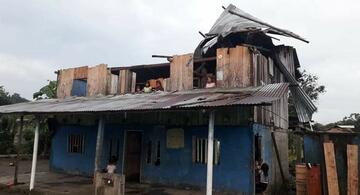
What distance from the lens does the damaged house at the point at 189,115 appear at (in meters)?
10.9

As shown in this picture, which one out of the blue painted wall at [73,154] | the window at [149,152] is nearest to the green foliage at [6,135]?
the blue painted wall at [73,154]

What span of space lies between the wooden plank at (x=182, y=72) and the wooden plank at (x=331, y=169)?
5.91 meters

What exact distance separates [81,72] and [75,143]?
3.67 metres

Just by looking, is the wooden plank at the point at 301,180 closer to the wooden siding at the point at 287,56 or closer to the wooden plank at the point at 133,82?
the wooden siding at the point at 287,56

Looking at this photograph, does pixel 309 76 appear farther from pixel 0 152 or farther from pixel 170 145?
pixel 0 152

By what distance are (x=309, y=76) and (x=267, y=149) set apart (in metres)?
18.3

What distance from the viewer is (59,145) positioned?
1561 cm

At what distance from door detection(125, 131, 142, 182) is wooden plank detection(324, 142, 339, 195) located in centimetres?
718

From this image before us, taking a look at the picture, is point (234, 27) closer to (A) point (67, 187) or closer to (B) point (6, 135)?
(A) point (67, 187)

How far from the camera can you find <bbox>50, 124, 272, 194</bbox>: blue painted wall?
35.5ft

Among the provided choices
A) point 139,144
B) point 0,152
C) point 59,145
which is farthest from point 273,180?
point 0,152

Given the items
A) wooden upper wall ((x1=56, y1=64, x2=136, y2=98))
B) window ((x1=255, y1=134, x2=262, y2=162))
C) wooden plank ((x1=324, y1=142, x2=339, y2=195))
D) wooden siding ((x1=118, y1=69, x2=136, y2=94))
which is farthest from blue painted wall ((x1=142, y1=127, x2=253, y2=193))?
wooden upper wall ((x1=56, y1=64, x2=136, y2=98))

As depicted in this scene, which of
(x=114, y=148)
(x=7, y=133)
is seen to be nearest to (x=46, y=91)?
(x=7, y=133)

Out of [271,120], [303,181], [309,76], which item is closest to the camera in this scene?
[303,181]
